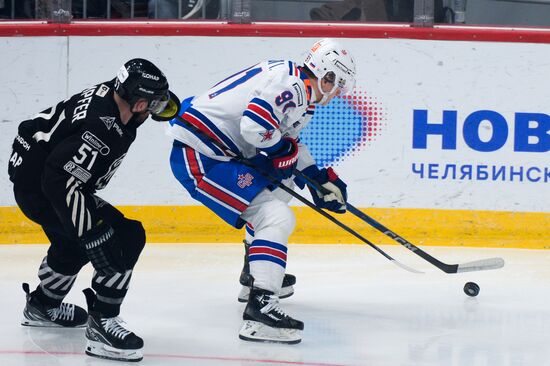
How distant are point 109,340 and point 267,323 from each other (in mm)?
604

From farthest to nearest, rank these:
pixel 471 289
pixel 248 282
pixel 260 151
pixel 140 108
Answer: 1. pixel 471 289
2. pixel 248 282
3. pixel 260 151
4. pixel 140 108

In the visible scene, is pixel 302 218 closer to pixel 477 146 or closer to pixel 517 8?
pixel 477 146

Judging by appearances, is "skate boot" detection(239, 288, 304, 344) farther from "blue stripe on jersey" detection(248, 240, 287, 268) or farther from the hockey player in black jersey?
the hockey player in black jersey

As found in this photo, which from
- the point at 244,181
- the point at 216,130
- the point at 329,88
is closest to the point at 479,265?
the point at 329,88

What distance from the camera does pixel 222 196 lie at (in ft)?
14.0

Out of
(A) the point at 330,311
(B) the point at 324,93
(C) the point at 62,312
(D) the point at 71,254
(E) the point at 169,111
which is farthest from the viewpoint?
(A) the point at 330,311

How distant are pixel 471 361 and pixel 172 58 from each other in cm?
277

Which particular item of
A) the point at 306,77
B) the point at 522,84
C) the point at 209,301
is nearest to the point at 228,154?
the point at 306,77

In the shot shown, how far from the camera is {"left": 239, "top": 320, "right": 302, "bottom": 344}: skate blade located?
409 centimetres

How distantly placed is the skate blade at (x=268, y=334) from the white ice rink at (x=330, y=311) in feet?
0.11

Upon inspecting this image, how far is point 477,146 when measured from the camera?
600 centimetres

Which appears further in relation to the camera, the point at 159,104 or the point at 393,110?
the point at 393,110

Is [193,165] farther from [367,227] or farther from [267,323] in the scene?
[367,227]

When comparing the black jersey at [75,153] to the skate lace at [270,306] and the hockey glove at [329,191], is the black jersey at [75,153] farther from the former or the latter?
the hockey glove at [329,191]
